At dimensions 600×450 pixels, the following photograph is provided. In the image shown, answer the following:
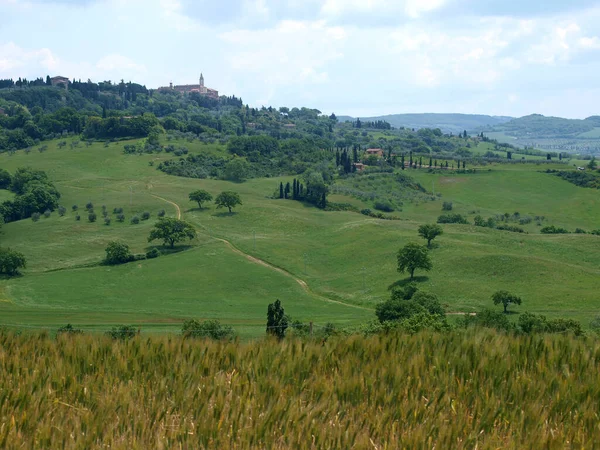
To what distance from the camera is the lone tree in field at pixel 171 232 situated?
102 metres

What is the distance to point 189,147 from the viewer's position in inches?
7544

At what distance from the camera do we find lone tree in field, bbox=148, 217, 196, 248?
10250 centimetres

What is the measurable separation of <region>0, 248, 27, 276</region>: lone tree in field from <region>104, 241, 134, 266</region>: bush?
11.2m

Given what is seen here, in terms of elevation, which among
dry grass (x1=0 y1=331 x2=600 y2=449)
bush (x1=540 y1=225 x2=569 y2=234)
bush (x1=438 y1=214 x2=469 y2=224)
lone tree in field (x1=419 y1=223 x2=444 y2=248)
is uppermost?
dry grass (x1=0 y1=331 x2=600 y2=449)

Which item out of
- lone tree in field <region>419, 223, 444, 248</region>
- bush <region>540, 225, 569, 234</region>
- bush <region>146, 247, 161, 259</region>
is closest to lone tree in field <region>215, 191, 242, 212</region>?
bush <region>146, 247, 161, 259</region>

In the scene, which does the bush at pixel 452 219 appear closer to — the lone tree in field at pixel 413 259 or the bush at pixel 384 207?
the bush at pixel 384 207

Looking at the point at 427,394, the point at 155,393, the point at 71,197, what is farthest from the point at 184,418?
the point at 71,197

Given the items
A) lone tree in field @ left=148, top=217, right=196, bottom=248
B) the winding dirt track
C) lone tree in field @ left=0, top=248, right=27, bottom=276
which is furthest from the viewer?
lone tree in field @ left=148, top=217, right=196, bottom=248

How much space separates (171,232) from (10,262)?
924 inches

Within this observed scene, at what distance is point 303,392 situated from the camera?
995cm

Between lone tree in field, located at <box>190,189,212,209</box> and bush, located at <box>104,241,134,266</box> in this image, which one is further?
lone tree in field, located at <box>190,189,212,209</box>

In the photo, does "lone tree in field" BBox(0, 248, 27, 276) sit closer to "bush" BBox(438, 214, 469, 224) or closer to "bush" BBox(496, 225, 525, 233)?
"bush" BBox(438, 214, 469, 224)

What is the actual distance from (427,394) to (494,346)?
7.13 ft

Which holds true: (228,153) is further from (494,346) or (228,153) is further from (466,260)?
(494,346)
